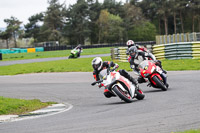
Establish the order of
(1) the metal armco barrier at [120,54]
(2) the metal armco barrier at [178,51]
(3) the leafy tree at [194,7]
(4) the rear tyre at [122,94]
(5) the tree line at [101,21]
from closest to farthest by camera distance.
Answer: (4) the rear tyre at [122,94] < (2) the metal armco barrier at [178,51] < (1) the metal armco barrier at [120,54] < (3) the leafy tree at [194,7] < (5) the tree line at [101,21]

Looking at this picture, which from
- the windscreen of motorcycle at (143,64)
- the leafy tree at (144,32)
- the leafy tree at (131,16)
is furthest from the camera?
the leafy tree at (131,16)

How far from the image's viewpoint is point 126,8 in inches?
3595

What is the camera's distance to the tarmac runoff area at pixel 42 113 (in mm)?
8859

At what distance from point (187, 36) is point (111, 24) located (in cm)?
5232

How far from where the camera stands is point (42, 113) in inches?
372

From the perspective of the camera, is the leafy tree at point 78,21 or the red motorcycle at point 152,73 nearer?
the red motorcycle at point 152,73

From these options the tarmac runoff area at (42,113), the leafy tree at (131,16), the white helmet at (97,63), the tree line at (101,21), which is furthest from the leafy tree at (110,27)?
the white helmet at (97,63)

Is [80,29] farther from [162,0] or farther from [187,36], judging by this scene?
[187,36]

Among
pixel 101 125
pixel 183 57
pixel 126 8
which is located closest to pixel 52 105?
pixel 101 125

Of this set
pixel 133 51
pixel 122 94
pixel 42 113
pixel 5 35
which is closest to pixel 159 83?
pixel 133 51

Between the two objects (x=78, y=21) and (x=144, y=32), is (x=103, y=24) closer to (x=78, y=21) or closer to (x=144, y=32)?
(x=78, y=21)

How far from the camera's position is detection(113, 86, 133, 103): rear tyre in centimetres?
941

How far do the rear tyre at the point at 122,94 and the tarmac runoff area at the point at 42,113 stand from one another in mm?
1394

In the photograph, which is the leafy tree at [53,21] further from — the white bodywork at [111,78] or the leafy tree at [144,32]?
the white bodywork at [111,78]
